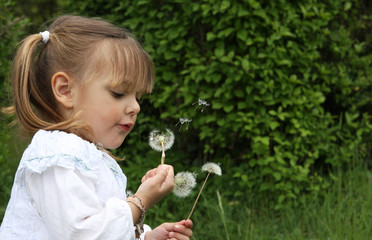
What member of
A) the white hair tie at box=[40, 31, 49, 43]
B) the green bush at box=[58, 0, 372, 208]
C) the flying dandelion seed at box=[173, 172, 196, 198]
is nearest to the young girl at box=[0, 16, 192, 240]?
the white hair tie at box=[40, 31, 49, 43]

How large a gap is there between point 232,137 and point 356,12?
4.90ft

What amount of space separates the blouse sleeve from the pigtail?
0.29 meters

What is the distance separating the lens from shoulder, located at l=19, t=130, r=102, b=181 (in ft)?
4.78

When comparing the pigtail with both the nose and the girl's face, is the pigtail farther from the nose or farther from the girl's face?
the nose

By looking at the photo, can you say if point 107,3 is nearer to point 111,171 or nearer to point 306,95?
point 306,95

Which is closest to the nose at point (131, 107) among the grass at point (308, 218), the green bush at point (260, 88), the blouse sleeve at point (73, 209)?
the blouse sleeve at point (73, 209)

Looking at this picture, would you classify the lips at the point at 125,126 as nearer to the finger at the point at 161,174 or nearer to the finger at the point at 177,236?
the finger at the point at 161,174

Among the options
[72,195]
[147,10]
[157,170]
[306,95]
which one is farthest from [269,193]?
[72,195]

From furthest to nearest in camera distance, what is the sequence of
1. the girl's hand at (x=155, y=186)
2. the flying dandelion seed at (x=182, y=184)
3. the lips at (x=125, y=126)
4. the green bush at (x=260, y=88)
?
the green bush at (x=260, y=88), the flying dandelion seed at (x=182, y=184), the lips at (x=125, y=126), the girl's hand at (x=155, y=186)

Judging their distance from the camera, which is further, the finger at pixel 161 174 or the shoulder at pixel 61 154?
the finger at pixel 161 174

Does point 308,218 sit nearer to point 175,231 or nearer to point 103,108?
point 175,231

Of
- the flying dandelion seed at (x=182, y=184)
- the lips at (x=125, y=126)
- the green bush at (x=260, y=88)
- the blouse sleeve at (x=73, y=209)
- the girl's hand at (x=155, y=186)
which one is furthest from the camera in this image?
the green bush at (x=260, y=88)

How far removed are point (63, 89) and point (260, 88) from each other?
74.0 inches

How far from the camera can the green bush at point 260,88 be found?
11.0 feet
